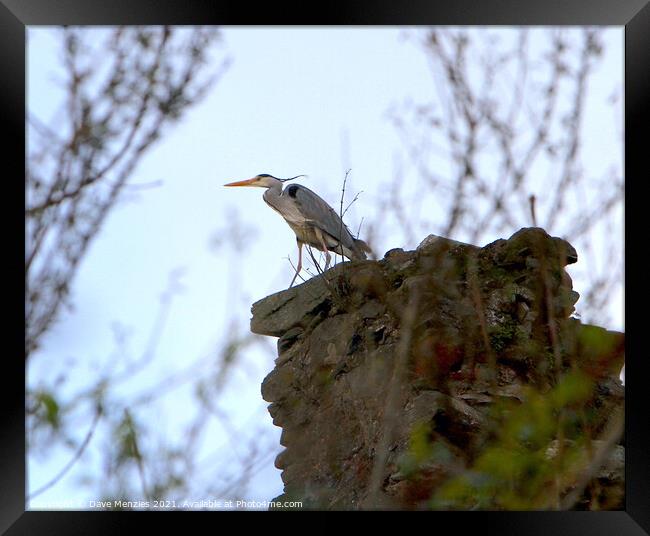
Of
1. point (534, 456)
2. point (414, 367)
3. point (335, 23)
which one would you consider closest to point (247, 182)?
point (414, 367)

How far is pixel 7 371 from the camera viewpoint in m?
2.84

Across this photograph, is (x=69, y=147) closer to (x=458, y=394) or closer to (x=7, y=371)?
(x=7, y=371)

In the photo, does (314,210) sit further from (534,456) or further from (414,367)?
(534,456)

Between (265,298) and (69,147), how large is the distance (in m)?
4.00

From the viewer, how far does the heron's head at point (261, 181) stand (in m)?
8.38

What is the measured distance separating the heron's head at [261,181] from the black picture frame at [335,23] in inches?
211

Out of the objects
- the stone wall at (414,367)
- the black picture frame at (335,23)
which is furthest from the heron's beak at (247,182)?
the black picture frame at (335,23)

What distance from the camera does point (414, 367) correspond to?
5016 mm

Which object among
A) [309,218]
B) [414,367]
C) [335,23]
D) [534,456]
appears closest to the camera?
[534,456]

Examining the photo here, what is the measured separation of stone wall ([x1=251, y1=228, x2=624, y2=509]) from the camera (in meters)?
4.14

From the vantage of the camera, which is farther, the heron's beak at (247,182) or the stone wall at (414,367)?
the heron's beak at (247,182)

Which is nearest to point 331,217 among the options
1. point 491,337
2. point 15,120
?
point 491,337

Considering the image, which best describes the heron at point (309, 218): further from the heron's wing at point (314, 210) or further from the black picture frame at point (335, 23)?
the black picture frame at point (335, 23)

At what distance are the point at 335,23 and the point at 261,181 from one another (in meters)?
5.47
